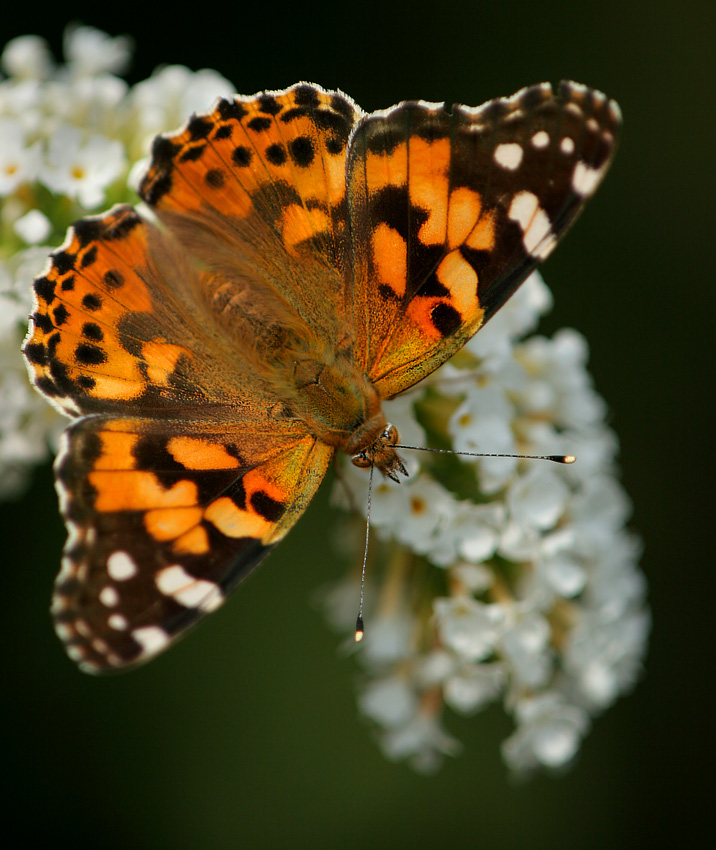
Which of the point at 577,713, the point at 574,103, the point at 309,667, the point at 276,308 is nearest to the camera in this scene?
the point at 574,103

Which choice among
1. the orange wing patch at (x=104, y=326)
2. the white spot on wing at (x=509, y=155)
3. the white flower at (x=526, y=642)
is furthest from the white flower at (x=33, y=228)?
the white flower at (x=526, y=642)

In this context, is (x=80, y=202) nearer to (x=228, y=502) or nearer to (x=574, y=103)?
(x=228, y=502)

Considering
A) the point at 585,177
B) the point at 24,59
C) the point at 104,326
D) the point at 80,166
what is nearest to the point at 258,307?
the point at 104,326

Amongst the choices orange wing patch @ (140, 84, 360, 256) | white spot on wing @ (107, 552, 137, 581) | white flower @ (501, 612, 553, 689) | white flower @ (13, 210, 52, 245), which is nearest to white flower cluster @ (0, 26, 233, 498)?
white flower @ (13, 210, 52, 245)

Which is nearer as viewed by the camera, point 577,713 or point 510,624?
point 510,624

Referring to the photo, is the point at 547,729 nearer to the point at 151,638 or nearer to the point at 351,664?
the point at 351,664

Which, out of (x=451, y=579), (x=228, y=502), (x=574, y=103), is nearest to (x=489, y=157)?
(x=574, y=103)
